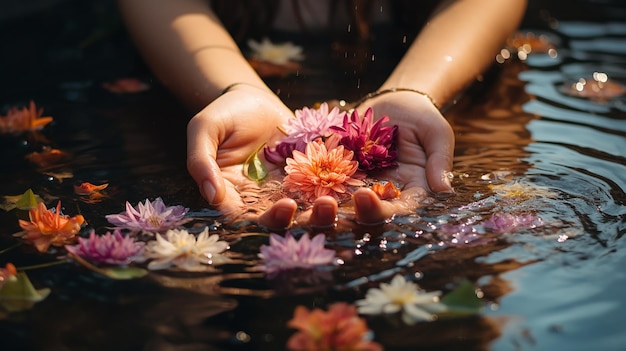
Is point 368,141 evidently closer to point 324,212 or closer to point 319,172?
point 319,172

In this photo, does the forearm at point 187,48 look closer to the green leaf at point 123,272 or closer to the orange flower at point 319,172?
the orange flower at point 319,172

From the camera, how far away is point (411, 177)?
2211mm

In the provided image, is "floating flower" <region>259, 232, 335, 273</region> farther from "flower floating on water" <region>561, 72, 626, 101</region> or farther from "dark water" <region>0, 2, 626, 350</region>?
"flower floating on water" <region>561, 72, 626, 101</region>

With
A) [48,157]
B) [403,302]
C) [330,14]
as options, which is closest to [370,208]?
[403,302]

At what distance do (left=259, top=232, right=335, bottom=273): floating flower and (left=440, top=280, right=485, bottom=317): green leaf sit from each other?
0.30 meters

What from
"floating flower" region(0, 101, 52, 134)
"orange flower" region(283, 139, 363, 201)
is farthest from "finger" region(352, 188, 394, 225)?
"floating flower" region(0, 101, 52, 134)

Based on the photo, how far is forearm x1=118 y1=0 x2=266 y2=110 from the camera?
2.69 metres

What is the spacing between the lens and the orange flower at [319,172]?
2078mm

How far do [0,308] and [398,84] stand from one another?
1.49m

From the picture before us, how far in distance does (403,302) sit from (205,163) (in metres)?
0.68

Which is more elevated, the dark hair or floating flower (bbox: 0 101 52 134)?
the dark hair

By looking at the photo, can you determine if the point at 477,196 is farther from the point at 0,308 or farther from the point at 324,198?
the point at 0,308

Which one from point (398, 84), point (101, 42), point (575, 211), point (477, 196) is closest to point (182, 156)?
point (398, 84)

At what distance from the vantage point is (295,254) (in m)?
1.80
